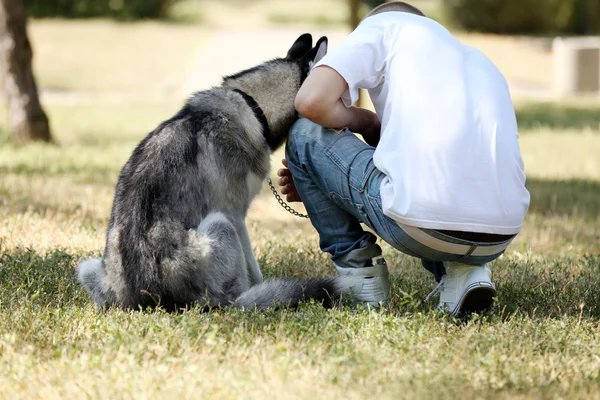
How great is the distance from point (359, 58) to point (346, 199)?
0.70 meters

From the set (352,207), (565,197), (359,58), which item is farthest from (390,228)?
(565,197)

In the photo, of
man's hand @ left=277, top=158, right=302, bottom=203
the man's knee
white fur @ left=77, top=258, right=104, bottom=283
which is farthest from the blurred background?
the man's knee

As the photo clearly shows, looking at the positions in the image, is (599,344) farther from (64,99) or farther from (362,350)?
(64,99)

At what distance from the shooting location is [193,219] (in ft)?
11.6

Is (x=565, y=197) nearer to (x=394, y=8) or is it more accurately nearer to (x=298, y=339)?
(x=394, y=8)

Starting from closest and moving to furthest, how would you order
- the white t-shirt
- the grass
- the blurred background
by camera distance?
the white t-shirt → the blurred background → the grass

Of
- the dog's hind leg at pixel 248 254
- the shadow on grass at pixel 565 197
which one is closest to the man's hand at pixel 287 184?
the dog's hind leg at pixel 248 254

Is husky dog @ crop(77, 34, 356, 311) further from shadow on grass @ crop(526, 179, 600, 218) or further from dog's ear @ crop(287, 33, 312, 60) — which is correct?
shadow on grass @ crop(526, 179, 600, 218)

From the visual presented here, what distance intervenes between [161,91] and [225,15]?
48.1ft

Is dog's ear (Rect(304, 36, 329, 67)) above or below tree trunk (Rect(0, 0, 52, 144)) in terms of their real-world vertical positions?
above

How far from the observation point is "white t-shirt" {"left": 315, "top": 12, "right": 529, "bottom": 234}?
311cm

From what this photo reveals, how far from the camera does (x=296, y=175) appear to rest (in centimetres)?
380

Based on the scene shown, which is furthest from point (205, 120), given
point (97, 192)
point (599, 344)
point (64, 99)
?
point (64, 99)

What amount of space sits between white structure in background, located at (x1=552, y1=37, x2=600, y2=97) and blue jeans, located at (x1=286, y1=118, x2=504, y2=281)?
14.0 meters
